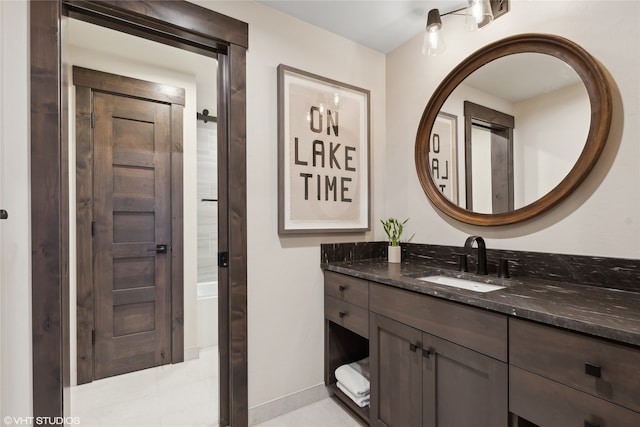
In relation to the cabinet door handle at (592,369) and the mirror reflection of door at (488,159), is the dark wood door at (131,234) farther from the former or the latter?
the cabinet door handle at (592,369)

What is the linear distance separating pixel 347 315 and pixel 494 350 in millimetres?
845

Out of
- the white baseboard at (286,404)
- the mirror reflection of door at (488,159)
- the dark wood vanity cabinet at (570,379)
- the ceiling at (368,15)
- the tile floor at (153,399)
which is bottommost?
the tile floor at (153,399)

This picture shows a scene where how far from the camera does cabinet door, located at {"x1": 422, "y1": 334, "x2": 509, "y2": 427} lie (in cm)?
105

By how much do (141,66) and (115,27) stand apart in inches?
39.0

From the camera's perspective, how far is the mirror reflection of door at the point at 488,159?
63.4 inches

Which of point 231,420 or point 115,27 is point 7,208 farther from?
point 231,420

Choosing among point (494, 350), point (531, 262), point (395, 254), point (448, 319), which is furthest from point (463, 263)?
point (494, 350)

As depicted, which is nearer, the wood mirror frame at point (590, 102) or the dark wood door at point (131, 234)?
the wood mirror frame at point (590, 102)

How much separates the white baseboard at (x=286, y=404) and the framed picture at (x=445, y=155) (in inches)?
58.2

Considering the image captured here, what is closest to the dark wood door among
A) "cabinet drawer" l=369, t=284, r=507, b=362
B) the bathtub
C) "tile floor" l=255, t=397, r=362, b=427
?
the bathtub

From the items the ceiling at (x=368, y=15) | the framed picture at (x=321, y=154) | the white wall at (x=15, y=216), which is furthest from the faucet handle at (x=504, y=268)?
the white wall at (x=15, y=216)

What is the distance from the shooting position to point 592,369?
2.70 feet

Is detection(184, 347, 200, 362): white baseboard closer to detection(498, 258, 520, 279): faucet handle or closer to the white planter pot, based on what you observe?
the white planter pot

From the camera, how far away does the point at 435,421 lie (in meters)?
1.28
